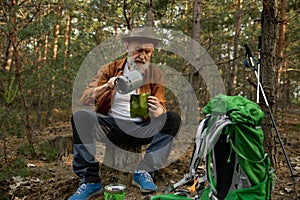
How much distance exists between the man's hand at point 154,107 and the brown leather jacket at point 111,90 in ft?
0.40

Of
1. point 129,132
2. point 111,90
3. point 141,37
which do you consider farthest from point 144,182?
point 141,37

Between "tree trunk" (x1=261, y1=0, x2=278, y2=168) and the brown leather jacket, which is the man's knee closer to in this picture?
the brown leather jacket

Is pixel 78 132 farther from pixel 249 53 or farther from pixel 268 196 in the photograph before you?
pixel 249 53

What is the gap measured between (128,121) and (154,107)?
0.30 meters

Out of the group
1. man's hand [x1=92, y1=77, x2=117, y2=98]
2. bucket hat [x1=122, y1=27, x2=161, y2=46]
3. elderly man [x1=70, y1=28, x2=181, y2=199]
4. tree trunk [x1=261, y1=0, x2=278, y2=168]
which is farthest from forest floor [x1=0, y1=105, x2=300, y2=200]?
bucket hat [x1=122, y1=27, x2=161, y2=46]

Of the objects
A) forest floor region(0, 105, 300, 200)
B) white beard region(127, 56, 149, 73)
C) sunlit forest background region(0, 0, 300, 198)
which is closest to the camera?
forest floor region(0, 105, 300, 200)

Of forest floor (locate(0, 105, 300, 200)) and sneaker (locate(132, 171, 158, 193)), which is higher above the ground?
sneaker (locate(132, 171, 158, 193))

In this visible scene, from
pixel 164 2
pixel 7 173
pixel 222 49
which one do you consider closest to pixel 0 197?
pixel 7 173

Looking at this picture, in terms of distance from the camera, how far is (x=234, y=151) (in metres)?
1.81

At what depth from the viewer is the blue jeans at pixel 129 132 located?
2822 millimetres

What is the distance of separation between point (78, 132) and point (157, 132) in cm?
74

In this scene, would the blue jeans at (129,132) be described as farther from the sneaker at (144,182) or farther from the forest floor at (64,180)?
the forest floor at (64,180)

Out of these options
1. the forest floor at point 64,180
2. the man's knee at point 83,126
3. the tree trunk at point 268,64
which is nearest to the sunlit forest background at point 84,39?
the tree trunk at point 268,64

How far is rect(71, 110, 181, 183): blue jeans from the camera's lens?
2.82 meters
